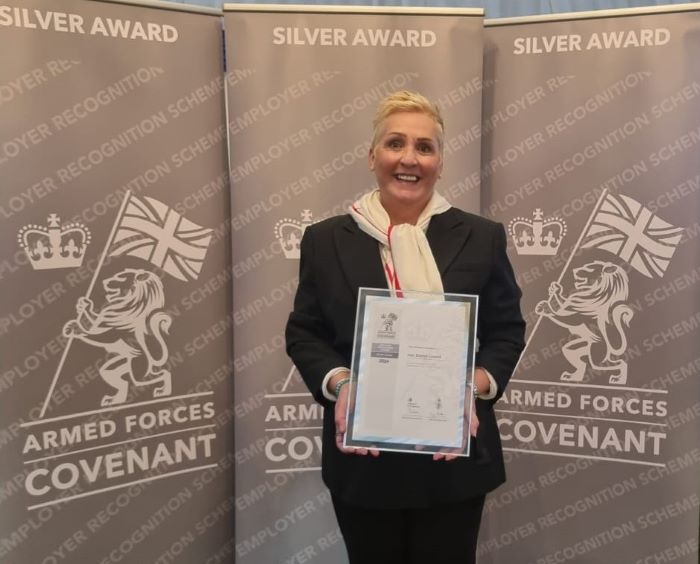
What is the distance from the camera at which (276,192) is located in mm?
2023

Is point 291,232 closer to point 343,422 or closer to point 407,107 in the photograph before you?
point 407,107

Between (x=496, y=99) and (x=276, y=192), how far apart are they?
0.87 metres

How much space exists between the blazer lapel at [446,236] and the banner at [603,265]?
3.07 feet

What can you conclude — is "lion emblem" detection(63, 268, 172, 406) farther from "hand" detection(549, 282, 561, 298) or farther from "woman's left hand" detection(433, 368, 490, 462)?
"hand" detection(549, 282, 561, 298)

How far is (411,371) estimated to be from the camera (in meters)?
1.13

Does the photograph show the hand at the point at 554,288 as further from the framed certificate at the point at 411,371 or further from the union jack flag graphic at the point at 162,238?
the union jack flag graphic at the point at 162,238

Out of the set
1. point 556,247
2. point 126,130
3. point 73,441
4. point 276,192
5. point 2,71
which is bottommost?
point 73,441

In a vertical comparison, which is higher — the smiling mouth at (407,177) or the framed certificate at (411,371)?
the smiling mouth at (407,177)

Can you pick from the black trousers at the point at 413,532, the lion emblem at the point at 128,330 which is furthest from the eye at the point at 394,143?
the lion emblem at the point at 128,330

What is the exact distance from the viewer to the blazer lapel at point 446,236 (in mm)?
1211

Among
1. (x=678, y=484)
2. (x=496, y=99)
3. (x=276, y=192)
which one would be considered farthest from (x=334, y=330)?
(x=678, y=484)

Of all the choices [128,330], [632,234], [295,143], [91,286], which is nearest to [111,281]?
[91,286]

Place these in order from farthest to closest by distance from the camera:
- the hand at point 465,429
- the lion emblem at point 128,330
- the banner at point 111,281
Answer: the lion emblem at point 128,330
the banner at point 111,281
the hand at point 465,429

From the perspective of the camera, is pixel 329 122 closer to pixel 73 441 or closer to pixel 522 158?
pixel 522 158
